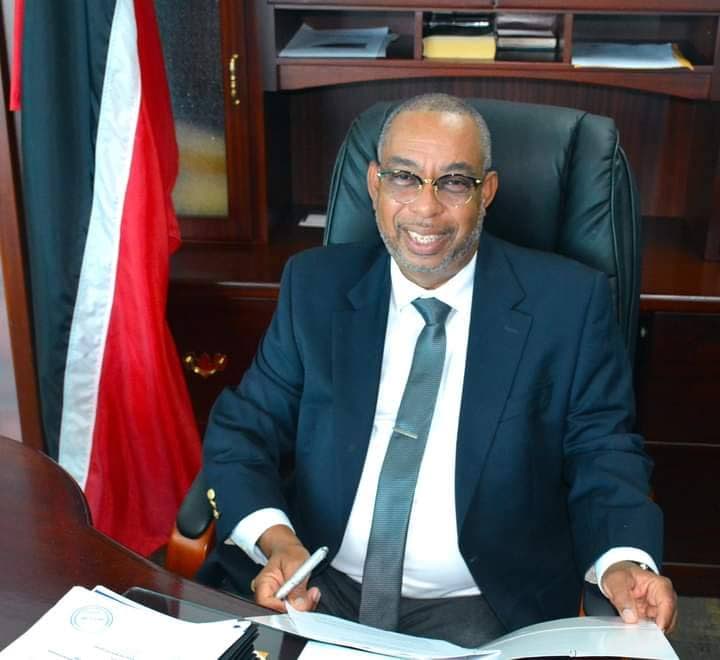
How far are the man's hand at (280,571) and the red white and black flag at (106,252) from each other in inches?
31.1

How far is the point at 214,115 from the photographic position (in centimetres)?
242

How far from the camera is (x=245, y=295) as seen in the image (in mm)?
2295

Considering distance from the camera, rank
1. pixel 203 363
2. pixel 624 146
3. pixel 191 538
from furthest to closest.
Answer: pixel 624 146, pixel 203 363, pixel 191 538

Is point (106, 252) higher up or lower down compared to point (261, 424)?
higher up

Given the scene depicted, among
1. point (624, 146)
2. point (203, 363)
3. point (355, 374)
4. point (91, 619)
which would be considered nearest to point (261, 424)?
point (355, 374)

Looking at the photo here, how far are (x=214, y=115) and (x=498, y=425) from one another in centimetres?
123

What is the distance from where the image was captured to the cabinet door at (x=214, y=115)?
91.7 inches

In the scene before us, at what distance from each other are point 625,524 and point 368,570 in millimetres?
421

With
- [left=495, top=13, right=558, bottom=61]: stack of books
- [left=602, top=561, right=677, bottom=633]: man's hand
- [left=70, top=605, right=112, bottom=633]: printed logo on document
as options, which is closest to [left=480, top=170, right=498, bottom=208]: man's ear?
[left=602, top=561, right=677, bottom=633]: man's hand

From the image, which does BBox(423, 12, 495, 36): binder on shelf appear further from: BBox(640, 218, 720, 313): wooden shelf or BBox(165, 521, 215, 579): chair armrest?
BBox(165, 521, 215, 579): chair armrest

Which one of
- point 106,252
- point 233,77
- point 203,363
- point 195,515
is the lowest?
point 203,363

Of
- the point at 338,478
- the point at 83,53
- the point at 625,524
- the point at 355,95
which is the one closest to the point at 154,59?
the point at 83,53

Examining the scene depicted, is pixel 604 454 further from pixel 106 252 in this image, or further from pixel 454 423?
pixel 106 252

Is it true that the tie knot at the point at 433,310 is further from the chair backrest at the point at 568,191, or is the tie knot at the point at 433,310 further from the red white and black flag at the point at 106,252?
the red white and black flag at the point at 106,252
